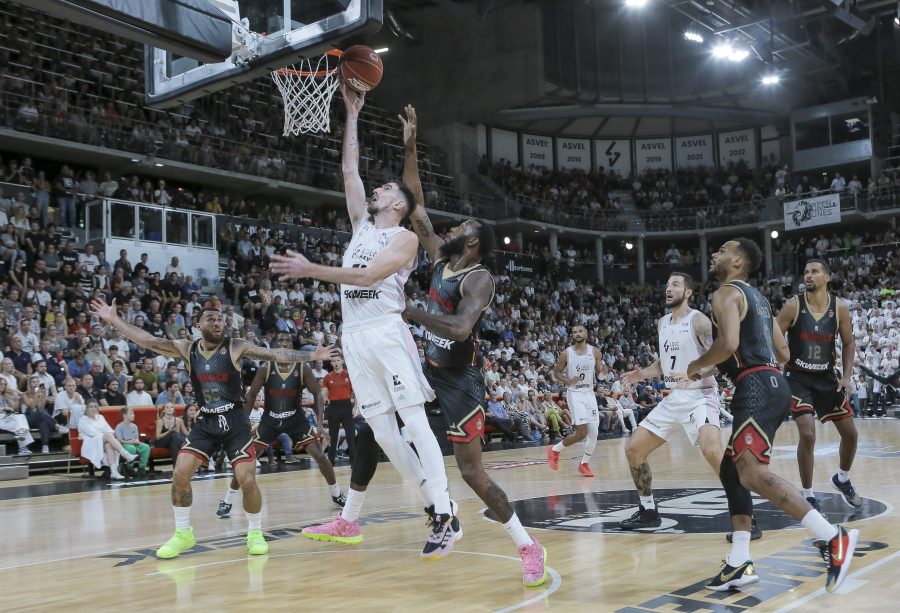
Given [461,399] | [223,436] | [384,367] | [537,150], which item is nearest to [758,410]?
[461,399]

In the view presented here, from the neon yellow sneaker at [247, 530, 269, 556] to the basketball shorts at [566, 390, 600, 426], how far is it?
21.5 ft

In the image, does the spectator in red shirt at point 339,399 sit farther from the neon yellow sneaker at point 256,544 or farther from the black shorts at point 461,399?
the black shorts at point 461,399

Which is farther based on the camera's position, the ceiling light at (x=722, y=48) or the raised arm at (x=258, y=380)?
the ceiling light at (x=722, y=48)

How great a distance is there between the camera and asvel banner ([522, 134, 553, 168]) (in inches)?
1551

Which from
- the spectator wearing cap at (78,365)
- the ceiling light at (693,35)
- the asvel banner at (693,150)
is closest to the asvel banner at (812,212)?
the asvel banner at (693,150)

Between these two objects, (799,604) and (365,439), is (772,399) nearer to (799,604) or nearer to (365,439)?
(799,604)

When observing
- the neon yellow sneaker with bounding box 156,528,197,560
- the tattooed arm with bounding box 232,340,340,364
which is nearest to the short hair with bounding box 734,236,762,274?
the tattooed arm with bounding box 232,340,340,364

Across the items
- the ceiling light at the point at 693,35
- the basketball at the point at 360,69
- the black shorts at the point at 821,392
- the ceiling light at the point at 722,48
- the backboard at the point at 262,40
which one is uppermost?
the ceiling light at the point at 693,35

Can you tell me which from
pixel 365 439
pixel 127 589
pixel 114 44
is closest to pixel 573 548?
pixel 365 439

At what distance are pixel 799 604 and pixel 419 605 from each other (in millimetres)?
1913

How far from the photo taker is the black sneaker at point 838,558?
14.4 ft

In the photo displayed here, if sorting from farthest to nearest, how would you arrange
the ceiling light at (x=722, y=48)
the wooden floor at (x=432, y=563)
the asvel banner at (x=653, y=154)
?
the asvel banner at (x=653, y=154)
the ceiling light at (x=722, y=48)
the wooden floor at (x=432, y=563)

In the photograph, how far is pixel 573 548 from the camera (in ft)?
20.0

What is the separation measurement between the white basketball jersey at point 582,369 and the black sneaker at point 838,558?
771cm
